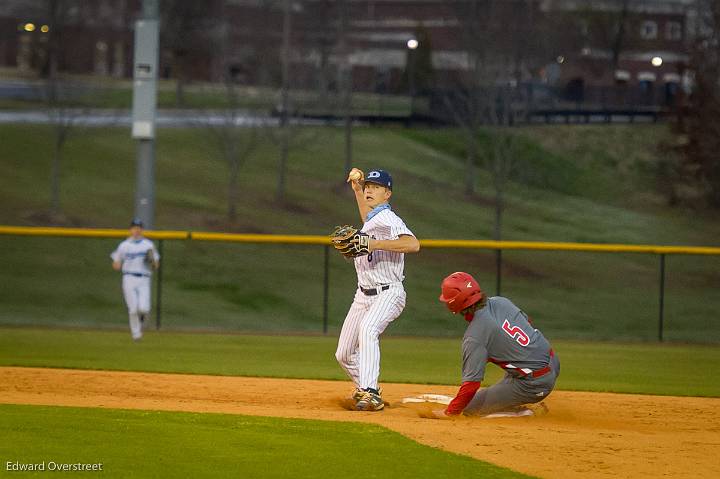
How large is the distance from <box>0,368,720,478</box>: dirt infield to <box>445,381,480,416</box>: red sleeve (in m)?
0.12

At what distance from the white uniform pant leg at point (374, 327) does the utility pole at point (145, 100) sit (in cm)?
982

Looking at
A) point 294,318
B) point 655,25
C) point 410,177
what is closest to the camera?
point 294,318

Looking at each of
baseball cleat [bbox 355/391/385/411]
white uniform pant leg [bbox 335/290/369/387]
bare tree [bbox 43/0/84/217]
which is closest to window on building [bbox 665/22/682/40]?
bare tree [bbox 43/0/84/217]

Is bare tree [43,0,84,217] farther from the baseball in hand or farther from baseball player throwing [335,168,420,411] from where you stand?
baseball player throwing [335,168,420,411]

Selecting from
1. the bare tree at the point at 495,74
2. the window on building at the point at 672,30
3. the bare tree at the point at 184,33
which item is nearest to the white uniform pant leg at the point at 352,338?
the bare tree at the point at 495,74

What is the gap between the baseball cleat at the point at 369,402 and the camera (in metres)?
9.59

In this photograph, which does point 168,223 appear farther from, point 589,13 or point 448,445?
point 589,13

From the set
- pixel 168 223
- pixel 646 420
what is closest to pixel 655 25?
pixel 168 223

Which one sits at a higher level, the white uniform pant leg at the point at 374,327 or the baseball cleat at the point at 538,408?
the white uniform pant leg at the point at 374,327

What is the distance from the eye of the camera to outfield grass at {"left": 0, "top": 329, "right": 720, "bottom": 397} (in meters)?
13.0

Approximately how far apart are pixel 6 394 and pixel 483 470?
4908mm

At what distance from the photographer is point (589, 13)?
5806cm

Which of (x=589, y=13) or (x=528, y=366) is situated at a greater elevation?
(x=589, y=13)

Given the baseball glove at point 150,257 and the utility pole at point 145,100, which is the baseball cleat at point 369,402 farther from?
the utility pole at point 145,100
